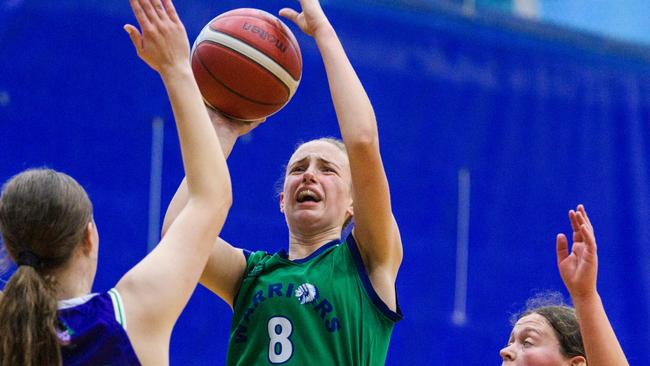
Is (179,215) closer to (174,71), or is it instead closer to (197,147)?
(197,147)

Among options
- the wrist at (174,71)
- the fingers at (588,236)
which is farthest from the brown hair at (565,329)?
the wrist at (174,71)

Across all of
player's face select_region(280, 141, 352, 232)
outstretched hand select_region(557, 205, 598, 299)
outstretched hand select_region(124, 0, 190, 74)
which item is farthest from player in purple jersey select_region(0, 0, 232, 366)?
outstretched hand select_region(557, 205, 598, 299)

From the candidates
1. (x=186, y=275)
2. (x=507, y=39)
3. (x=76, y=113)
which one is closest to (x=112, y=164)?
(x=76, y=113)

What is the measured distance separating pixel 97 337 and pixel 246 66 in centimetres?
114

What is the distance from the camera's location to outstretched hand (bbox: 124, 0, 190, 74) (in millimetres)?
1815

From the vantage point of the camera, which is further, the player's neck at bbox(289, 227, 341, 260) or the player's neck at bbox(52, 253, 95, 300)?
the player's neck at bbox(289, 227, 341, 260)

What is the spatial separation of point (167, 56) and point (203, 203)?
29 centimetres

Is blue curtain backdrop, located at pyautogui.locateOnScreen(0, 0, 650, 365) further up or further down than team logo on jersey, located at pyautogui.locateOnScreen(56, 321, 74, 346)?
further up

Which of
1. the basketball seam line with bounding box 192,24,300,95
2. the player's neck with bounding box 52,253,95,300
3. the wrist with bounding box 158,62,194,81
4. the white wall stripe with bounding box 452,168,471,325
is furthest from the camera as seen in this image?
the white wall stripe with bounding box 452,168,471,325

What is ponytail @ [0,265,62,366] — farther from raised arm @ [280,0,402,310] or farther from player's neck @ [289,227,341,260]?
player's neck @ [289,227,341,260]

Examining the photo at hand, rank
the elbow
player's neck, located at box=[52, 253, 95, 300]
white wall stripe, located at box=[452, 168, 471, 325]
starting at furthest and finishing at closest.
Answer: white wall stripe, located at box=[452, 168, 471, 325]
the elbow
player's neck, located at box=[52, 253, 95, 300]

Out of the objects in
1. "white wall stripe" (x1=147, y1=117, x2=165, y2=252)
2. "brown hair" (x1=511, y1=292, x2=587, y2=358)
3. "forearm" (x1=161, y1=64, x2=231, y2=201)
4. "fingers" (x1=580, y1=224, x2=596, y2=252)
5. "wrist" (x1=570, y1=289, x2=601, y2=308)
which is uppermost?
"white wall stripe" (x1=147, y1=117, x2=165, y2=252)

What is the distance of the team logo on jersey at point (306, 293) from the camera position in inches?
95.5

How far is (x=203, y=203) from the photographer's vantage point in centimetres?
173
